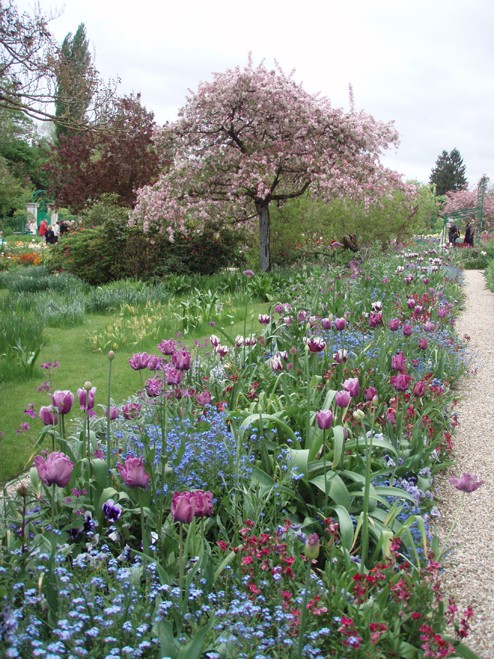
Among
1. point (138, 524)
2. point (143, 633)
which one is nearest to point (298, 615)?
point (143, 633)

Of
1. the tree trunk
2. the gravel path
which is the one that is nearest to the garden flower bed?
the gravel path

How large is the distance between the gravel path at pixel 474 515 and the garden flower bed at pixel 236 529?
12 cm

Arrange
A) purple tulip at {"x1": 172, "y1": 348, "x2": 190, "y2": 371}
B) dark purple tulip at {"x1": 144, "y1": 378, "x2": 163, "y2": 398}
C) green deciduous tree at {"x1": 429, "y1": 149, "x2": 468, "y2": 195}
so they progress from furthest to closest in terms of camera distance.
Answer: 1. green deciduous tree at {"x1": 429, "y1": 149, "x2": 468, "y2": 195}
2. dark purple tulip at {"x1": 144, "y1": 378, "x2": 163, "y2": 398}
3. purple tulip at {"x1": 172, "y1": 348, "x2": 190, "y2": 371}

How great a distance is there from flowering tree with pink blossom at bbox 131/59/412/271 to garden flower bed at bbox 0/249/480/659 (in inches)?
325

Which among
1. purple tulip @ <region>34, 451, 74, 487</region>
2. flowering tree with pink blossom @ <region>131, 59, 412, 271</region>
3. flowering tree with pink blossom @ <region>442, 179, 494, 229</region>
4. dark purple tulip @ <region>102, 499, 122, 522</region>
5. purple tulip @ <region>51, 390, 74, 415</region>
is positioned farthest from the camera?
flowering tree with pink blossom @ <region>442, 179, 494, 229</region>

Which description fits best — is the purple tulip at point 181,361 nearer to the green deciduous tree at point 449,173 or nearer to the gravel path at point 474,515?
the gravel path at point 474,515

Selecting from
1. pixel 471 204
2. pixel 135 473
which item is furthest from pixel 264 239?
pixel 471 204

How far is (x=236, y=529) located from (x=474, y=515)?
142 centimetres

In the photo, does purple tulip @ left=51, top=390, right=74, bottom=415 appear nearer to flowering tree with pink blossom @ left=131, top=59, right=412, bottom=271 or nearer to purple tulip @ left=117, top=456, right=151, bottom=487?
purple tulip @ left=117, top=456, right=151, bottom=487

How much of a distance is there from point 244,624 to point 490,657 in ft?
3.01

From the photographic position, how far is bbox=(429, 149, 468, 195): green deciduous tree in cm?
6562

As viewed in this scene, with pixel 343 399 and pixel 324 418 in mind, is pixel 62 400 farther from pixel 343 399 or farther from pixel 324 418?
pixel 343 399

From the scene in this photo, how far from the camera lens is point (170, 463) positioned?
275 cm

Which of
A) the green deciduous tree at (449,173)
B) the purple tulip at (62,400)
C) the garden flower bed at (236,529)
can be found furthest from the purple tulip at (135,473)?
the green deciduous tree at (449,173)
